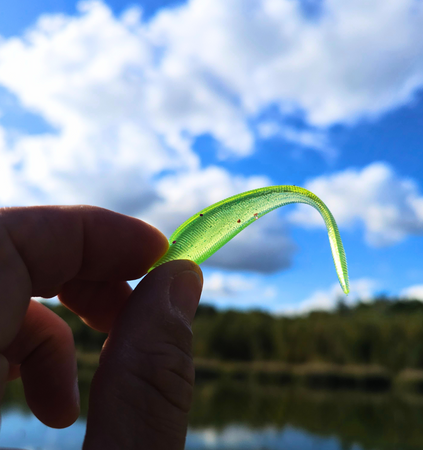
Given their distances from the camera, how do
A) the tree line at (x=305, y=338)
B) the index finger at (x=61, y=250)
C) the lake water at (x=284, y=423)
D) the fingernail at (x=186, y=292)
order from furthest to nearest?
the tree line at (x=305, y=338)
the lake water at (x=284, y=423)
the fingernail at (x=186, y=292)
the index finger at (x=61, y=250)

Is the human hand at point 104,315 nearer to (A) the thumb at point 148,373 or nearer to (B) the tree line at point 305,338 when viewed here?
(A) the thumb at point 148,373

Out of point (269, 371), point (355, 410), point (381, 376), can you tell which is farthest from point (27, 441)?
point (381, 376)

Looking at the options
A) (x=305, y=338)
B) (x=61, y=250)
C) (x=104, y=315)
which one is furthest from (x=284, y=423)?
(x=61, y=250)

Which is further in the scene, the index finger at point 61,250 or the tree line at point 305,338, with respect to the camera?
the tree line at point 305,338

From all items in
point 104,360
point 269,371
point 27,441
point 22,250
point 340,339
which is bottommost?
point 27,441

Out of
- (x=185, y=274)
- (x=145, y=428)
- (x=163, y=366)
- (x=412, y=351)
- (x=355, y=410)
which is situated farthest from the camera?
(x=412, y=351)

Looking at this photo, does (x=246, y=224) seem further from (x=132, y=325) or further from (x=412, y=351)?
(x=412, y=351)

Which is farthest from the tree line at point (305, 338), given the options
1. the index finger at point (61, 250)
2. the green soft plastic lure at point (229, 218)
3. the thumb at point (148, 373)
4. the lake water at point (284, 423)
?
the thumb at point (148, 373)

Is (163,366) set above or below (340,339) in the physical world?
below

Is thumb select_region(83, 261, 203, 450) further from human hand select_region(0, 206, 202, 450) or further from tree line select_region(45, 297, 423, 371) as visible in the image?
tree line select_region(45, 297, 423, 371)
